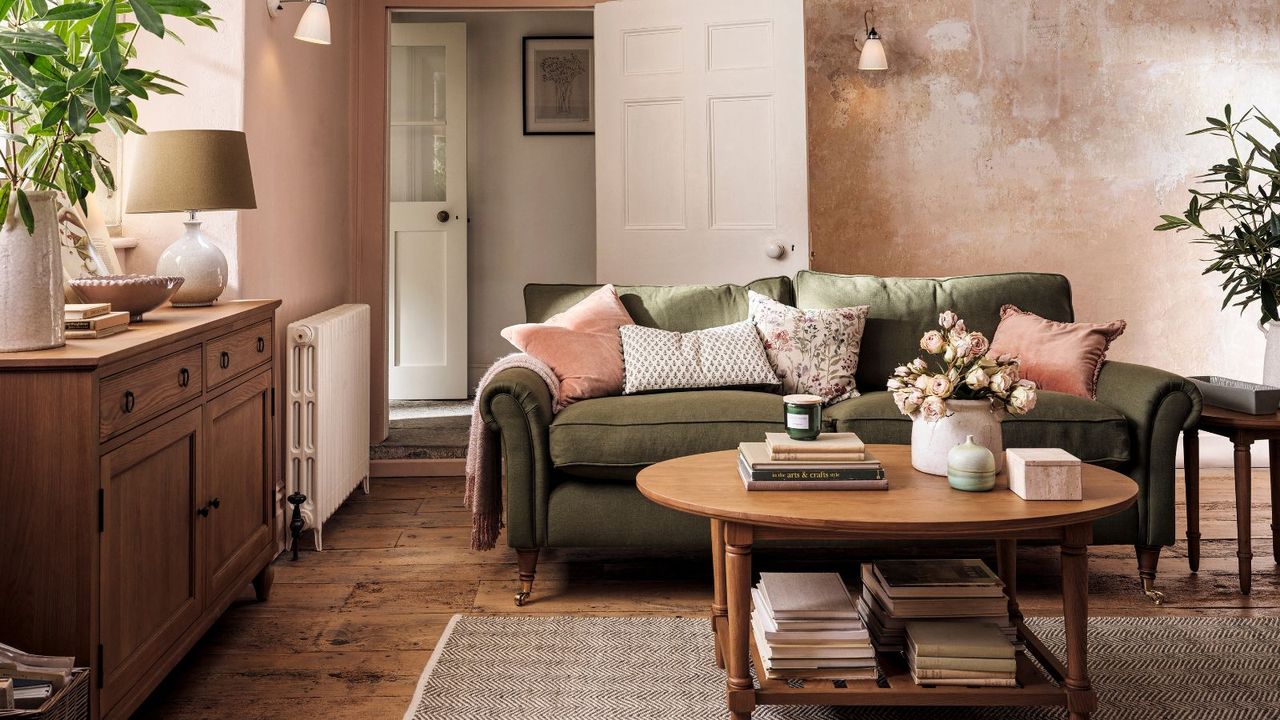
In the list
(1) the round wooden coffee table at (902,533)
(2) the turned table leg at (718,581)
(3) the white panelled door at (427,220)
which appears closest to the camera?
(1) the round wooden coffee table at (902,533)

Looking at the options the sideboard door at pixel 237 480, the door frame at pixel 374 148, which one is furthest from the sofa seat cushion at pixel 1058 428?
the door frame at pixel 374 148

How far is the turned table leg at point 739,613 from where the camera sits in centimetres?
205

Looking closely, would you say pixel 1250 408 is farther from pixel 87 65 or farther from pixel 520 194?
pixel 520 194

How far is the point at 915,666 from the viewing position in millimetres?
2062

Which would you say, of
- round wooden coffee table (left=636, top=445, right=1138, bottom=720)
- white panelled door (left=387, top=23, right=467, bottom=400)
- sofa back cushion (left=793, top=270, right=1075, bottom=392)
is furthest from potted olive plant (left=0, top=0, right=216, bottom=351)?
white panelled door (left=387, top=23, right=467, bottom=400)

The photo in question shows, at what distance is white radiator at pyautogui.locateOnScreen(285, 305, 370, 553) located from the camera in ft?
11.2

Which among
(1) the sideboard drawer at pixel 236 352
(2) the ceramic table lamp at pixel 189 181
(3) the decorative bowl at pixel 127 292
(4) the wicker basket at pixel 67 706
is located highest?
(2) the ceramic table lamp at pixel 189 181

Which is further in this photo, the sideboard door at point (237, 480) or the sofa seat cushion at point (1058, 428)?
the sofa seat cushion at point (1058, 428)

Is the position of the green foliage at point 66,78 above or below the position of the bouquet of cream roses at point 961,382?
above

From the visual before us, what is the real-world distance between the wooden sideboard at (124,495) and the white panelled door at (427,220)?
3.30m

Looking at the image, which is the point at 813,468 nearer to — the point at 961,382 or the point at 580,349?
the point at 961,382

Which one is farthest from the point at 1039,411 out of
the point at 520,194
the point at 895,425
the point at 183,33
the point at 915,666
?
the point at 520,194

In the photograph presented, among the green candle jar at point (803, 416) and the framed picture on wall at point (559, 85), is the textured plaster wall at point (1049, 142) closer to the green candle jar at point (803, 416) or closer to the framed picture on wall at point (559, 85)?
the framed picture on wall at point (559, 85)

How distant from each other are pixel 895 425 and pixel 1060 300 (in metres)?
1.06
